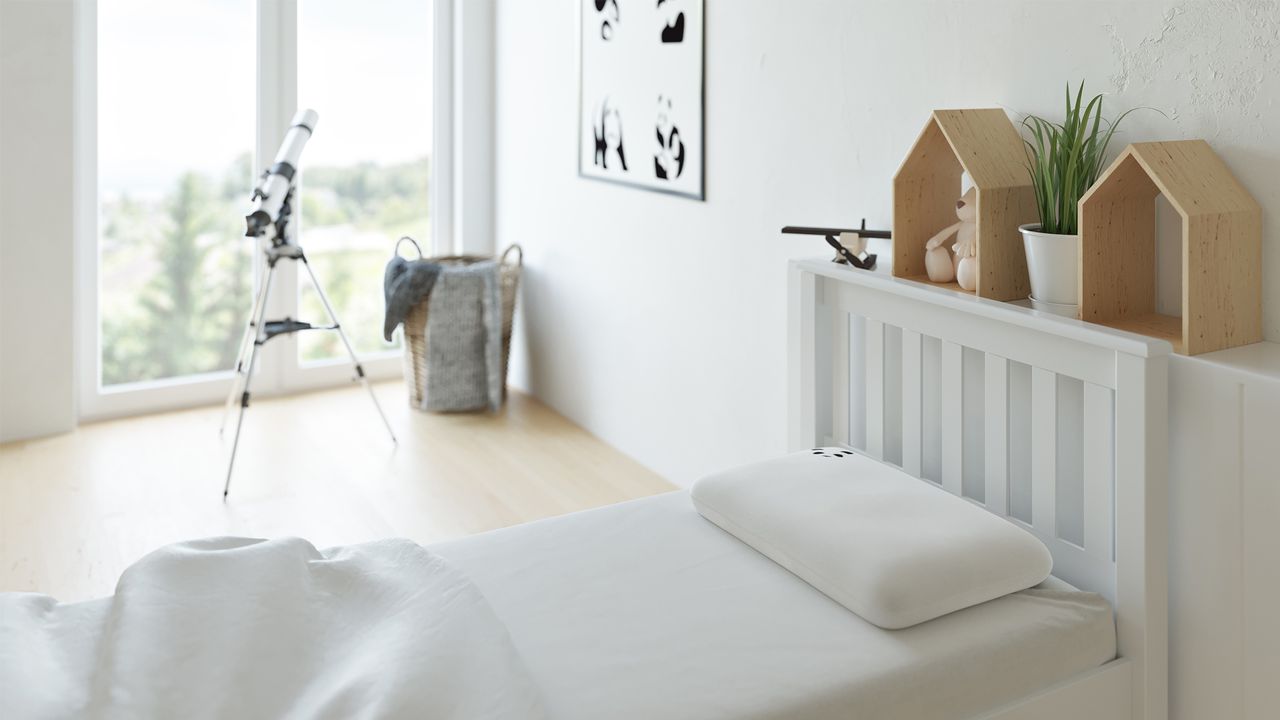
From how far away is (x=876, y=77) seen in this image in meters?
2.43

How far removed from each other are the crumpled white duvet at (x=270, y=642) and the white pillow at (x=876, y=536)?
20.1 inches

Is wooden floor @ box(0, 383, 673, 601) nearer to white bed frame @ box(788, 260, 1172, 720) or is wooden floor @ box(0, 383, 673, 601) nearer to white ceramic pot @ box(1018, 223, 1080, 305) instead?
white bed frame @ box(788, 260, 1172, 720)

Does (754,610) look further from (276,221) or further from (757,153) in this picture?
(276,221)

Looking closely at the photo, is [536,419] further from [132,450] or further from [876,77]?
[876,77]

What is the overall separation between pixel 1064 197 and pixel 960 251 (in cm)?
25

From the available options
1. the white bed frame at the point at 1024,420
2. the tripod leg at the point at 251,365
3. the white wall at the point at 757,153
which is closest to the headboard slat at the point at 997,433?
the white bed frame at the point at 1024,420

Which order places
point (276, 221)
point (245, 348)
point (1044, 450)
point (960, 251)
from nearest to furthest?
point (1044, 450)
point (960, 251)
point (276, 221)
point (245, 348)

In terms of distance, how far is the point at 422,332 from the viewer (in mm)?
4059

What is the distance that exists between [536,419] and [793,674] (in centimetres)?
267

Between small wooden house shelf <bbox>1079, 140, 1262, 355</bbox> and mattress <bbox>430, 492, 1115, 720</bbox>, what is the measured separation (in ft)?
1.46

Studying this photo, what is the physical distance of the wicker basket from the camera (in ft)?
13.4

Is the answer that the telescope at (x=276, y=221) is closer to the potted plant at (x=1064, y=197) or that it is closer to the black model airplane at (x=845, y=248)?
the black model airplane at (x=845, y=248)

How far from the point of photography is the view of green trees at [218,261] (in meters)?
4.10

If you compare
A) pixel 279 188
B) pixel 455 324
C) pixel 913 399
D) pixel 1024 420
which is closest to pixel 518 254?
pixel 455 324
